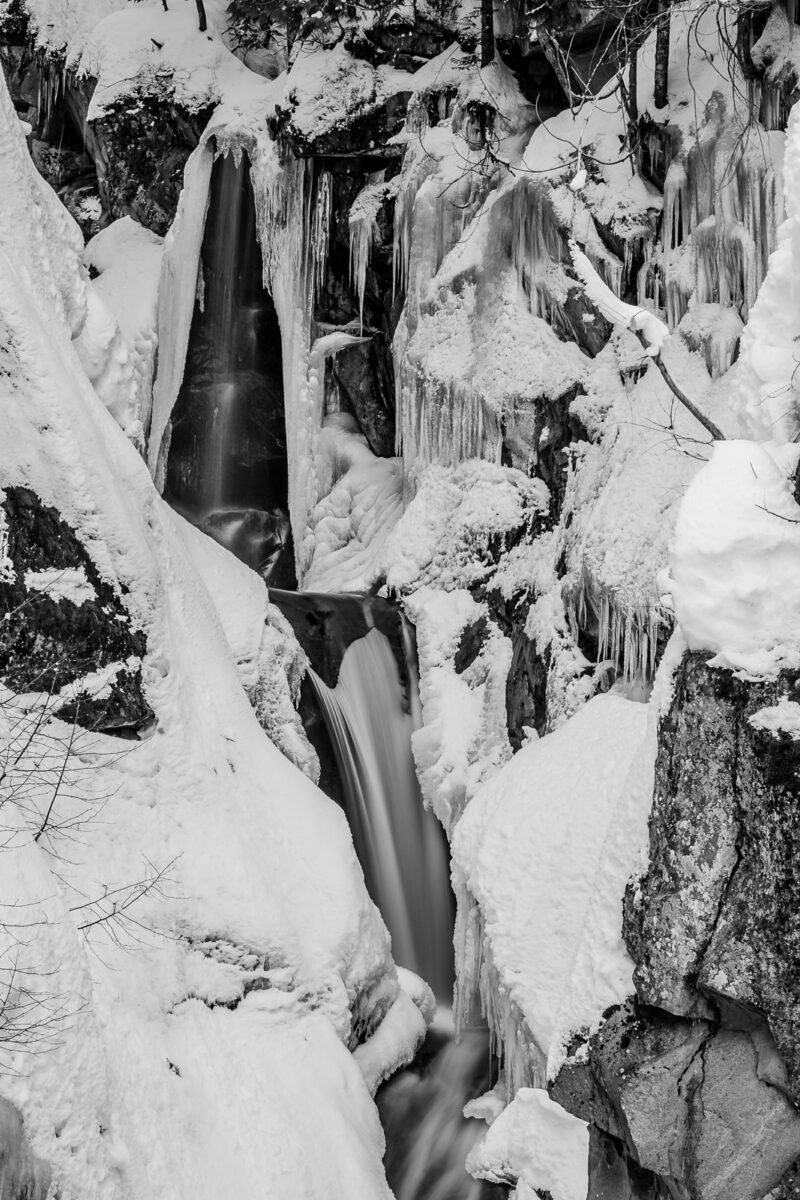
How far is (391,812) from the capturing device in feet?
35.6

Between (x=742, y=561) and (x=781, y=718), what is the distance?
1.93 ft

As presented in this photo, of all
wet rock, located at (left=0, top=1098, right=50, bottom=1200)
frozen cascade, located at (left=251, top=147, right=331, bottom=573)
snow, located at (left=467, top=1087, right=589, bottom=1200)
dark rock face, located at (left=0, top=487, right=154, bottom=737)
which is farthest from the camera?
frozen cascade, located at (left=251, top=147, right=331, bottom=573)

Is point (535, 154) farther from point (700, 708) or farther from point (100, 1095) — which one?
point (100, 1095)

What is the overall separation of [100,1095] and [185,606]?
3928mm

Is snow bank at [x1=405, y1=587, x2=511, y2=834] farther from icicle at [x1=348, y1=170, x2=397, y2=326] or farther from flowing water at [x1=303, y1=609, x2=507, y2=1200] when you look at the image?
icicle at [x1=348, y1=170, x2=397, y2=326]

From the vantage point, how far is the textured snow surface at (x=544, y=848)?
6.93 m

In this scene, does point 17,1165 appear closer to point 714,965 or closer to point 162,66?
point 714,965

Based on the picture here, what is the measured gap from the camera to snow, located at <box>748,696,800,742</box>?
4074 millimetres

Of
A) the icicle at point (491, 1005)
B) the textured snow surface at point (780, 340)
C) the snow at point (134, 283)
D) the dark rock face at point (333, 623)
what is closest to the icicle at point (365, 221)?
the snow at point (134, 283)

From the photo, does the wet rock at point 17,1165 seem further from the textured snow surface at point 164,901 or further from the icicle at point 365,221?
the icicle at point 365,221

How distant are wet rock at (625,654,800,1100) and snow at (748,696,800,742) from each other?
0.07 ft

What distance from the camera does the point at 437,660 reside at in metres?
11.7

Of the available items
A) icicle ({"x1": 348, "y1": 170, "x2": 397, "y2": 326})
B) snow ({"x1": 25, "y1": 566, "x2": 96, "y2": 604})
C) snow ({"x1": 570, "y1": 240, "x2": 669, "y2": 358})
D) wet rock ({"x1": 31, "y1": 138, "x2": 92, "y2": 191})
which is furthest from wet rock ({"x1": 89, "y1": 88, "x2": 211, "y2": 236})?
snow ({"x1": 570, "y1": 240, "x2": 669, "y2": 358})

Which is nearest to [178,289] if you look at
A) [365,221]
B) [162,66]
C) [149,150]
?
[365,221]
